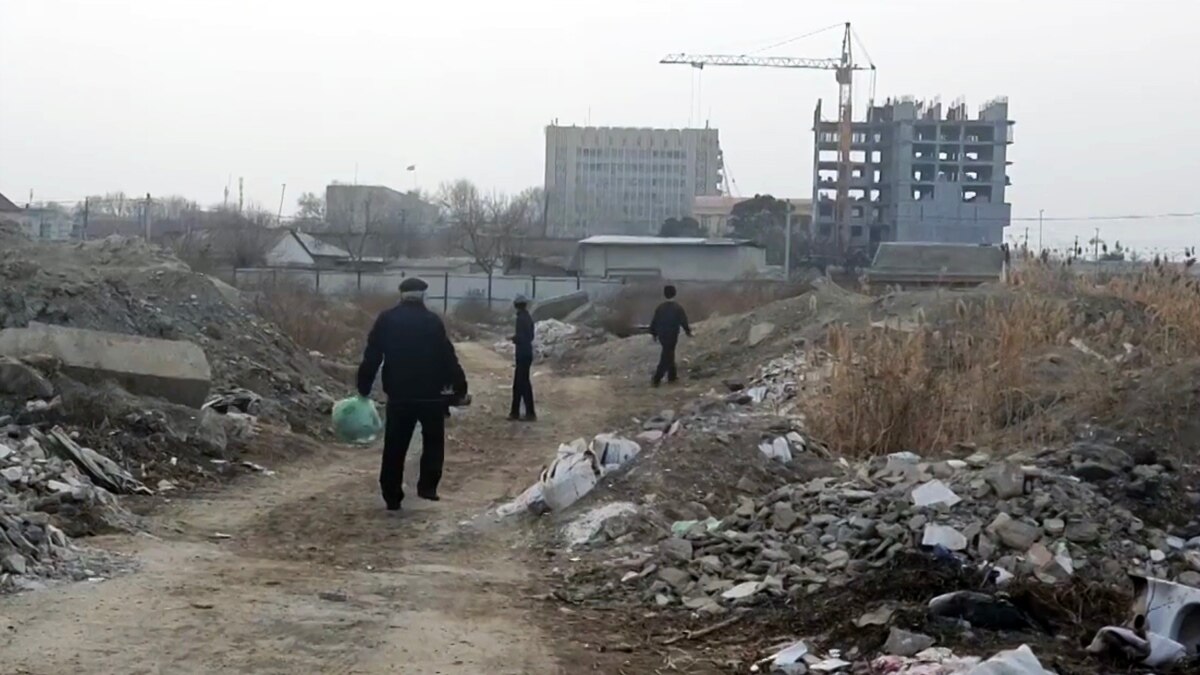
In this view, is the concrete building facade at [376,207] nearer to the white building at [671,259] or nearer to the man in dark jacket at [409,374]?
the white building at [671,259]

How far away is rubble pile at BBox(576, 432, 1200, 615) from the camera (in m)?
7.30

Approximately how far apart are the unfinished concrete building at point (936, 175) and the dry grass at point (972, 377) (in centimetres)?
6370

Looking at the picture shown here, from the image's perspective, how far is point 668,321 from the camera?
2170cm

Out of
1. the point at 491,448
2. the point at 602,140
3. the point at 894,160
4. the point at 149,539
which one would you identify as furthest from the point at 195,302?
the point at 602,140

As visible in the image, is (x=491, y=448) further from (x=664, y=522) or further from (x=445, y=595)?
(x=445, y=595)

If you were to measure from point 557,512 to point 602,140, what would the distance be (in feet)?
388

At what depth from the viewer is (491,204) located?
94750 mm

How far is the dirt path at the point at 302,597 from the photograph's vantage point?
19.4ft

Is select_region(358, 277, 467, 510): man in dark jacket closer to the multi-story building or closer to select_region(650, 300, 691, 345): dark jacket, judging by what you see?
select_region(650, 300, 691, 345): dark jacket

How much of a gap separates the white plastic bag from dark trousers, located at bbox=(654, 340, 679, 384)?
12596 mm

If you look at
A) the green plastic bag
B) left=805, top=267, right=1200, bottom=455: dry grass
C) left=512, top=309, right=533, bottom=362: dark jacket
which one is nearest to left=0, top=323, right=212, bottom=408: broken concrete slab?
the green plastic bag

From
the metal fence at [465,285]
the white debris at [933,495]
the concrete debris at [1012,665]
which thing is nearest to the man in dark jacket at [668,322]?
the white debris at [933,495]

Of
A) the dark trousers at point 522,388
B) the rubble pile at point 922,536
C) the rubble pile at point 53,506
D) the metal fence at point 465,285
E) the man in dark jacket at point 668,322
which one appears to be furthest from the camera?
the metal fence at point 465,285

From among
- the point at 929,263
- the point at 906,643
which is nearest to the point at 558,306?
the point at 929,263
